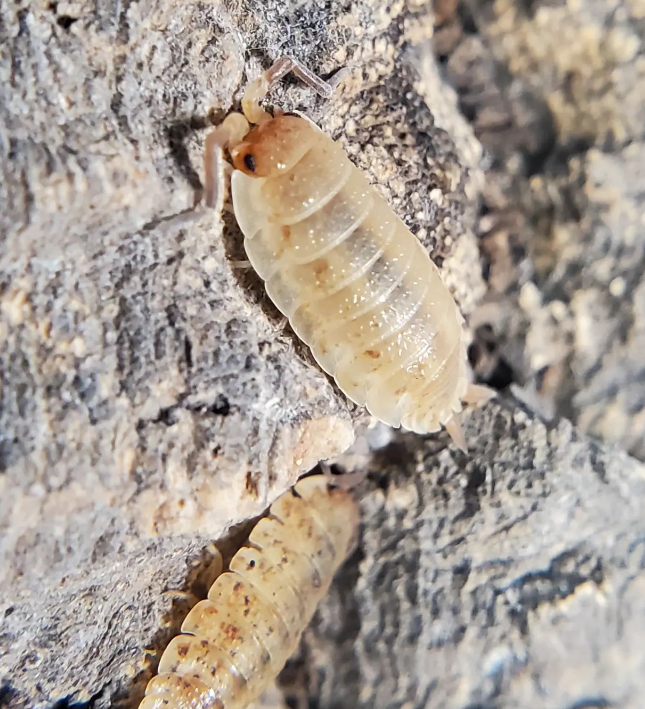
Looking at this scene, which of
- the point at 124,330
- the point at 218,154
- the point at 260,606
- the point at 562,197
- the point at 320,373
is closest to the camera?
the point at 124,330

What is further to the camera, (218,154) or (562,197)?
(562,197)

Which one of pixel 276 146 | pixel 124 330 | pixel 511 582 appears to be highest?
pixel 276 146

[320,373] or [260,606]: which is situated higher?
[320,373]

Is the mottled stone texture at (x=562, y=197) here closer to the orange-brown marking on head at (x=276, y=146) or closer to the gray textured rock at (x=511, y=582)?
the gray textured rock at (x=511, y=582)

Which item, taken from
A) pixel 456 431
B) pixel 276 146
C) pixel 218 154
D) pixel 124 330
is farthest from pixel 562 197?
pixel 124 330

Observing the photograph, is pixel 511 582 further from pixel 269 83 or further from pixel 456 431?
pixel 269 83

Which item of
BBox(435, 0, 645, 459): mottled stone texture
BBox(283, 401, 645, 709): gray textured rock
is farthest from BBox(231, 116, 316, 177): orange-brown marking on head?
BBox(283, 401, 645, 709): gray textured rock

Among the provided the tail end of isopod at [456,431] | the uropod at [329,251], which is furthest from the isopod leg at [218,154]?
the tail end of isopod at [456,431]
